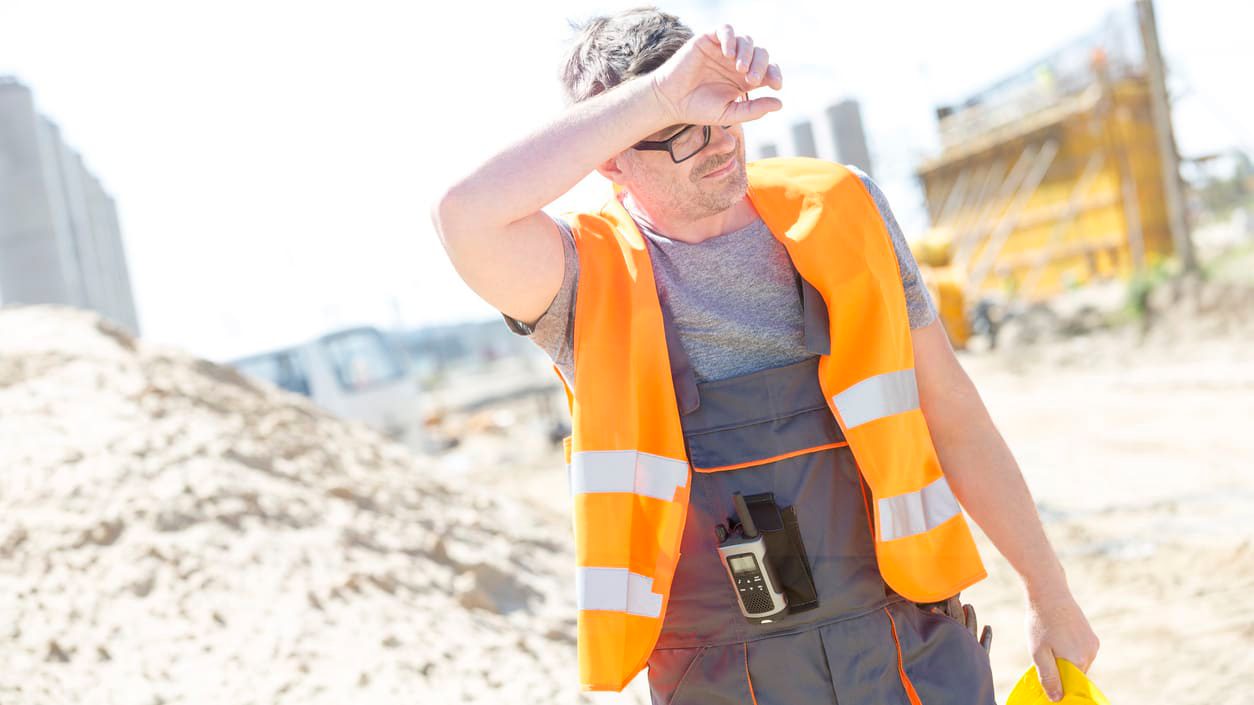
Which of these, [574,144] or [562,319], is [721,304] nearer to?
[562,319]

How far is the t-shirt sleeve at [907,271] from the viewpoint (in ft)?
6.04

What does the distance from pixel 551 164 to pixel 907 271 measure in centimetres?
72

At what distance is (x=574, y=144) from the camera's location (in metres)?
1.56

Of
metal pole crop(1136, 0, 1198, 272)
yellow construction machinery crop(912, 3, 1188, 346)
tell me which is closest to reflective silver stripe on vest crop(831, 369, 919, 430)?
metal pole crop(1136, 0, 1198, 272)

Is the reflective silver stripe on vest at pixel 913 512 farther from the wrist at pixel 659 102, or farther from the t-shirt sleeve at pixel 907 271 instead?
the wrist at pixel 659 102

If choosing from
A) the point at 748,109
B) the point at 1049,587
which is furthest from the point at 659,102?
the point at 1049,587

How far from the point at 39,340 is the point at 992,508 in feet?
21.0

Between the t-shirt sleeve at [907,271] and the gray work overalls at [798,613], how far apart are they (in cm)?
22

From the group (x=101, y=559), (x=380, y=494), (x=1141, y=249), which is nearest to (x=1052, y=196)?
(x=1141, y=249)

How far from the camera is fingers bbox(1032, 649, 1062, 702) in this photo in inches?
71.5

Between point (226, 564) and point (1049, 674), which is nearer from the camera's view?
point (1049, 674)

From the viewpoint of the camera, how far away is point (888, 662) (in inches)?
65.3

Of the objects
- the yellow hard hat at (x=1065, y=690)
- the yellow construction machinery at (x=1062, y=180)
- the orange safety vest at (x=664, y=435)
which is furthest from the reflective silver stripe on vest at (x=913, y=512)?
the yellow construction machinery at (x=1062, y=180)

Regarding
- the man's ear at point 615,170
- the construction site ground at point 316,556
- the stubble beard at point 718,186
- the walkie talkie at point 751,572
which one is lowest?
the construction site ground at point 316,556
